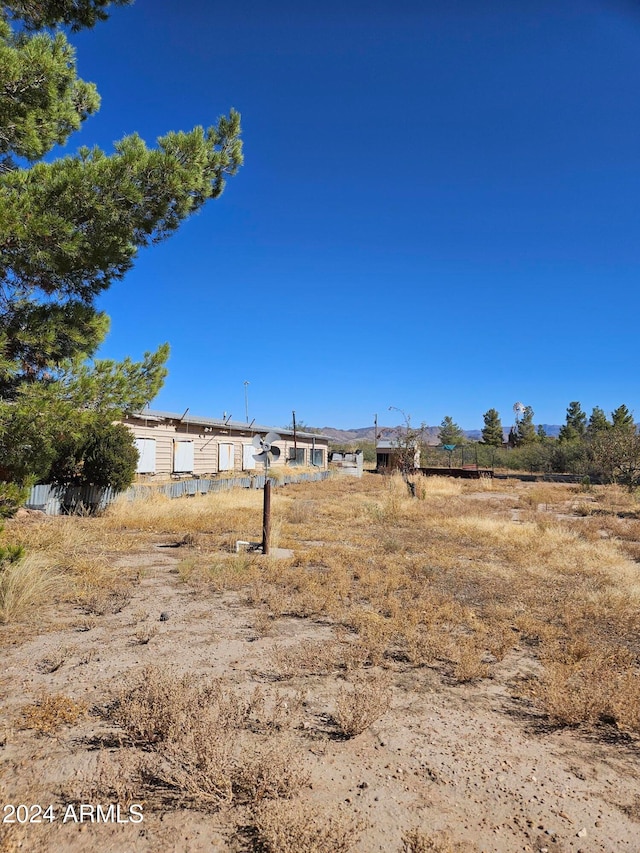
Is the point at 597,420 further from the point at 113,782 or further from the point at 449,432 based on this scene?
the point at 113,782

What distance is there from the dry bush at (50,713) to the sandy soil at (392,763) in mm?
50

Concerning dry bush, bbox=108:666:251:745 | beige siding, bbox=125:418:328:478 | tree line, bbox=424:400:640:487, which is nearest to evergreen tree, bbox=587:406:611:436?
tree line, bbox=424:400:640:487

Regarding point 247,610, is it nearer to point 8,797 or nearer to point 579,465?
point 8,797

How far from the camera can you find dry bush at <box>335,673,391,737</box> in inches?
130

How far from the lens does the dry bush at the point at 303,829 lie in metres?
2.22

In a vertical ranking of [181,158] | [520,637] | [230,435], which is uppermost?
[181,158]

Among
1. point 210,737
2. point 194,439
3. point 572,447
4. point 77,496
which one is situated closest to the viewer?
point 210,737

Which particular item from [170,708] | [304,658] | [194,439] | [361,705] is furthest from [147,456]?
[361,705]

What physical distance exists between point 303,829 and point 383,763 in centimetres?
90

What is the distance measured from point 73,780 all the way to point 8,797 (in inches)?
12.6

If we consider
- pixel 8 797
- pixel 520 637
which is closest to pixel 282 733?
pixel 8 797

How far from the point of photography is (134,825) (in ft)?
8.00

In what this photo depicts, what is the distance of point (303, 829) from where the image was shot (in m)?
2.30

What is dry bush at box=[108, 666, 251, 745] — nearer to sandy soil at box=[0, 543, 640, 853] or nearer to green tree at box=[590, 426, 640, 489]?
sandy soil at box=[0, 543, 640, 853]
